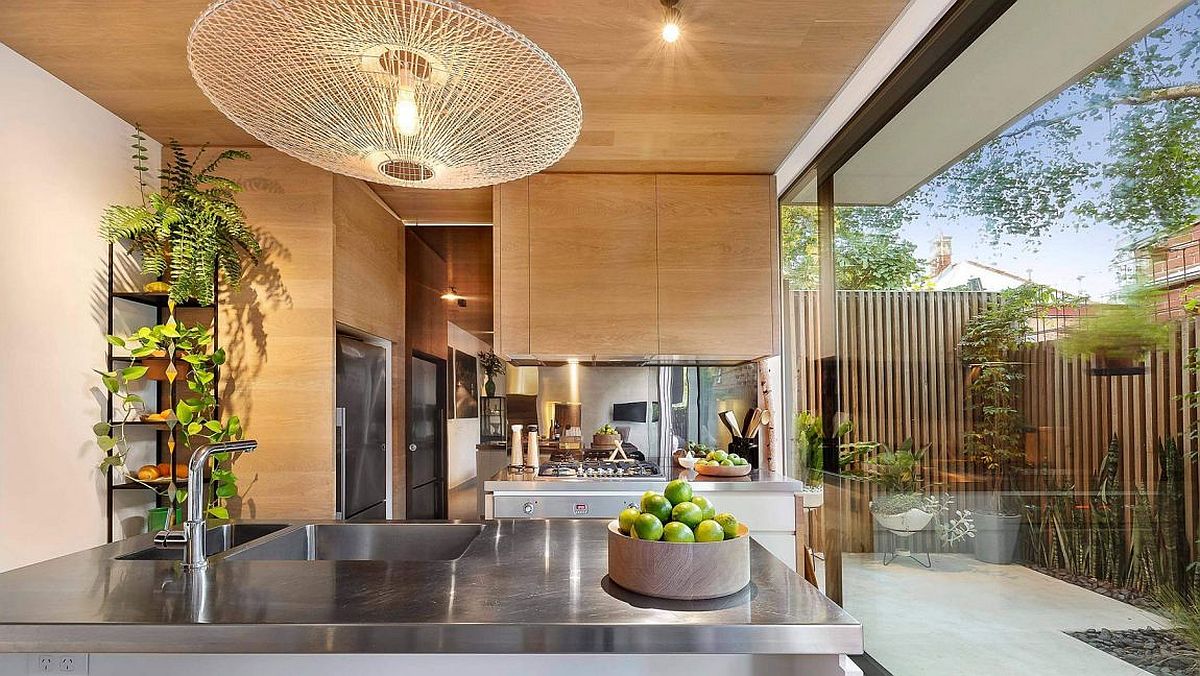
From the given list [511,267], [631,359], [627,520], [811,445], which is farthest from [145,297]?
[811,445]

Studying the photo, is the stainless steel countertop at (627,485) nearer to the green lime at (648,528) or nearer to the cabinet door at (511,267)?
the cabinet door at (511,267)

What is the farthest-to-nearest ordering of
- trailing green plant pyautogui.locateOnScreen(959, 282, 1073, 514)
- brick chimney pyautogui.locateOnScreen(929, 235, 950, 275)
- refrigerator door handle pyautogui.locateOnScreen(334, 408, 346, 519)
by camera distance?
refrigerator door handle pyautogui.locateOnScreen(334, 408, 346, 519) → brick chimney pyautogui.locateOnScreen(929, 235, 950, 275) → trailing green plant pyautogui.locateOnScreen(959, 282, 1073, 514)

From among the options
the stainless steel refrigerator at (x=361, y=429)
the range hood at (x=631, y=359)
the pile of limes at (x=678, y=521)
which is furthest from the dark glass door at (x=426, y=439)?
the pile of limes at (x=678, y=521)

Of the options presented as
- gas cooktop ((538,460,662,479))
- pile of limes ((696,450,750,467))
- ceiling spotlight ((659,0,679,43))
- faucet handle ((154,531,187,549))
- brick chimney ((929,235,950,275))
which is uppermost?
ceiling spotlight ((659,0,679,43))

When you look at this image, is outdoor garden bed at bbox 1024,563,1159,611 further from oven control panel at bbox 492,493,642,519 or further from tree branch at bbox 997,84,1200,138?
oven control panel at bbox 492,493,642,519

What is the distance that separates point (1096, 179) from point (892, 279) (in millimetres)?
1033

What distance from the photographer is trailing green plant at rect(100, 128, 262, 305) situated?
268cm

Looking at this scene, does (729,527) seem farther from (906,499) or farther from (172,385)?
(172,385)

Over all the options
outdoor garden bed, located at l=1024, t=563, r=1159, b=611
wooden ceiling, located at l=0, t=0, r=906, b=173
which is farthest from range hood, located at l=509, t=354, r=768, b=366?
outdoor garden bed, located at l=1024, t=563, r=1159, b=611

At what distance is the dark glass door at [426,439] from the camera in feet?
14.3

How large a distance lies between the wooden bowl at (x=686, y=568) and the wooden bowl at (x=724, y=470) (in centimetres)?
196

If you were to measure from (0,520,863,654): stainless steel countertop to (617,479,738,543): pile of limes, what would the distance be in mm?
121

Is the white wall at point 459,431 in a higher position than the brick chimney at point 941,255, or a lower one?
lower

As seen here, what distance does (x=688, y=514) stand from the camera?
56.7 inches
